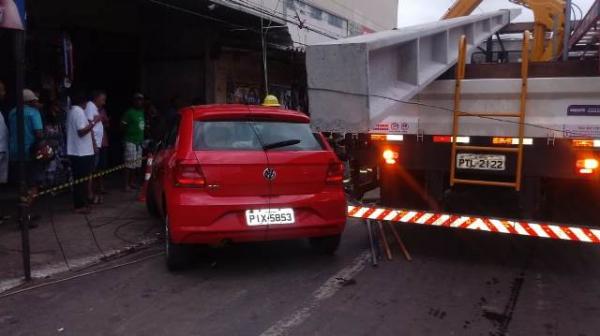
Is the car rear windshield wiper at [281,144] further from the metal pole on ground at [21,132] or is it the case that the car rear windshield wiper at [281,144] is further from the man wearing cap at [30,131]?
the man wearing cap at [30,131]

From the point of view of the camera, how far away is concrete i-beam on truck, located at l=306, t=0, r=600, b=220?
455 centimetres

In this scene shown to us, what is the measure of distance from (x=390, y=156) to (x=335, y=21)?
10.4m

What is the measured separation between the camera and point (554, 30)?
962 centimetres

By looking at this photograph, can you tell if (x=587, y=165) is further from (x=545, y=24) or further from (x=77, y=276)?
(x=545, y=24)

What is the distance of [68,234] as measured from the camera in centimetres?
670

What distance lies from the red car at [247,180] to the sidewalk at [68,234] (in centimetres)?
126

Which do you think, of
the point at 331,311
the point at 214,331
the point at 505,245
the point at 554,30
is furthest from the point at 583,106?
the point at 554,30

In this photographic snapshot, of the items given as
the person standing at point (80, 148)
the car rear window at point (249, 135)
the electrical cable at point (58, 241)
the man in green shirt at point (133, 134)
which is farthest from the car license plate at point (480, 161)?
the man in green shirt at point (133, 134)

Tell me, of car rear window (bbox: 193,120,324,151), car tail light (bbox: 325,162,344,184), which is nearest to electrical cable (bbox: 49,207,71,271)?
car rear window (bbox: 193,120,324,151)

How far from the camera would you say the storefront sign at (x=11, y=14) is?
4.63 meters

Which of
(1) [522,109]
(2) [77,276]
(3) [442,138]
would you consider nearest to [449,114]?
(3) [442,138]

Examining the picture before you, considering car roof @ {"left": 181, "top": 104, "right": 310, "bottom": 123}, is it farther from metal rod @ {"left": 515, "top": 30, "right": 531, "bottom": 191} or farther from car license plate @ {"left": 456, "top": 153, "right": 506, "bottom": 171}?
metal rod @ {"left": 515, "top": 30, "right": 531, "bottom": 191}

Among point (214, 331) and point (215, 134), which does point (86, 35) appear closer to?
point (215, 134)

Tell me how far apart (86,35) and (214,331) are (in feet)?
30.8
